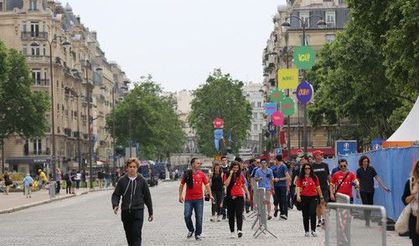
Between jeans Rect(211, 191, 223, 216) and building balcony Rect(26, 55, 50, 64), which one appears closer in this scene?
jeans Rect(211, 191, 223, 216)

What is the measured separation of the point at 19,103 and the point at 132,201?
9244 centimetres

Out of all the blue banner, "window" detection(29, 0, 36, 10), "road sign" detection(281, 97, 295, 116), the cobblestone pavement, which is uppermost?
"window" detection(29, 0, 36, 10)

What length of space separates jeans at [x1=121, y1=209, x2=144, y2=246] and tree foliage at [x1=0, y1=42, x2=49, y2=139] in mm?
90199

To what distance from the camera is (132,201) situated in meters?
18.9

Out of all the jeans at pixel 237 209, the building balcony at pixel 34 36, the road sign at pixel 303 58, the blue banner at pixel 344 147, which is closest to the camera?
the jeans at pixel 237 209

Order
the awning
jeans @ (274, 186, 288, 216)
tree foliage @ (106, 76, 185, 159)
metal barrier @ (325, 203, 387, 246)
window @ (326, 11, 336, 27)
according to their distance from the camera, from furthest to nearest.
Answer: tree foliage @ (106, 76, 185, 159), the awning, window @ (326, 11, 336, 27), jeans @ (274, 186, 288, 216), metal barrier @ (325, 203, 387, 246)

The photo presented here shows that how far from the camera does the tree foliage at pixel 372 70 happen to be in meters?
38.5

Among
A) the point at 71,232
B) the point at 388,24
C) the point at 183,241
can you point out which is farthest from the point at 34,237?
the point at 388,24

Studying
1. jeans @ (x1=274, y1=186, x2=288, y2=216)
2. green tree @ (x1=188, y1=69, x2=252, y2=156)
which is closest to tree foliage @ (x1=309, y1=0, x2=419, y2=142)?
jeans @ (x1=274, y1=186, x2=288, y2=216)

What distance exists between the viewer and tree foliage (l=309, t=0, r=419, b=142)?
38.5m

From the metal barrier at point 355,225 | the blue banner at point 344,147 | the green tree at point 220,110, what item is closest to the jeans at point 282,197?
the blue banner at point 344,147

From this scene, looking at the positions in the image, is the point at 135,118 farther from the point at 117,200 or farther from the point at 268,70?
the point at 117,200

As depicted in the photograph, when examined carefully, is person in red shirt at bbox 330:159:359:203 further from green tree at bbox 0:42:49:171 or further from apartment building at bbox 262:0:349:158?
apartment building at bbox 262:0:349:158

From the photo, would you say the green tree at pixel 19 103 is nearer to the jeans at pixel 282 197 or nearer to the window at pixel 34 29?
the window at pixel 34 29
